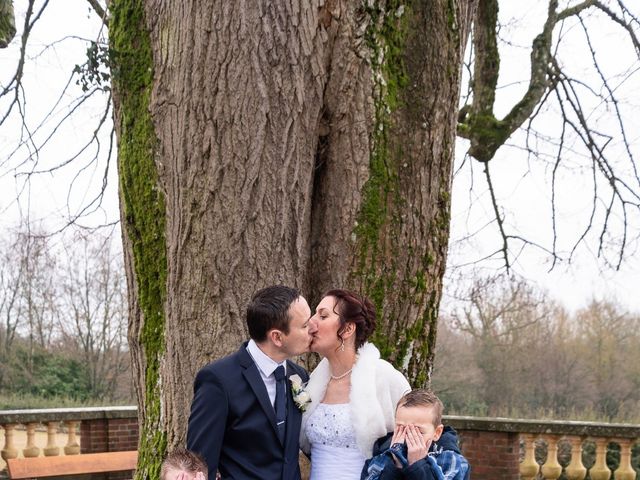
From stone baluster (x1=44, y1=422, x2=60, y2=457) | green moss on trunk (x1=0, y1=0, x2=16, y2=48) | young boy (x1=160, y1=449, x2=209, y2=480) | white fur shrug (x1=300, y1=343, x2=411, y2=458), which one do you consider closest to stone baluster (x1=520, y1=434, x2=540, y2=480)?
stone baluster (x1=44, y1=422, x2=60, y2=457)

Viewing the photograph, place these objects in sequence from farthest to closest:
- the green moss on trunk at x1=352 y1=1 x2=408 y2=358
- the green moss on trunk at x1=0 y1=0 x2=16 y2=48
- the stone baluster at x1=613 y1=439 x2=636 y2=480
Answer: the stone baluster at x1=613 y1=439 x2=636 y2=480, the green moss on trunk at x1=0 y1=0 x2=16 y2=48, the green moss on trunk at x1=352 y1=1 x2=408 y2=358

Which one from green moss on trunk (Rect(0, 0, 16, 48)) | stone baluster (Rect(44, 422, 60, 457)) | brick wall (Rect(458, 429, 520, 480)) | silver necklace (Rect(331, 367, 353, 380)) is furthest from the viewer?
stone baluster (Rect(44, 422, 60, 457))

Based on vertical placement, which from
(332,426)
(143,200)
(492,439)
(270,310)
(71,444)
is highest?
(143,200)

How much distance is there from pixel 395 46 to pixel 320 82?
0.46 meters

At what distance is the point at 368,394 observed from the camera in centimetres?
394

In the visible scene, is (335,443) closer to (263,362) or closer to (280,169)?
(263,362)

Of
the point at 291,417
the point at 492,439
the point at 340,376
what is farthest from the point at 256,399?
the point at 492,439

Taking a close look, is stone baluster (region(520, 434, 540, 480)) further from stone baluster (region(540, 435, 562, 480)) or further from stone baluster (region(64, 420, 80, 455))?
stone baluster (region(64, 420, 80, 455))

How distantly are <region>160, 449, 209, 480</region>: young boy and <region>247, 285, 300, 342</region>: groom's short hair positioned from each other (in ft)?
1.86

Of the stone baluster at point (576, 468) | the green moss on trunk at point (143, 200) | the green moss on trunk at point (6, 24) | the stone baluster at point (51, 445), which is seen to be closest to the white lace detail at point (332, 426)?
the green moss on trunk at point (143, 200)

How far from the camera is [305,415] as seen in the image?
4.02 meters

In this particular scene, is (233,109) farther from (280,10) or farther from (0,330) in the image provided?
(0,330)

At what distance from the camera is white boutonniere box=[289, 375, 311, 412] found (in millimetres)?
3895

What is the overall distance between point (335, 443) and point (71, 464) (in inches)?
248
